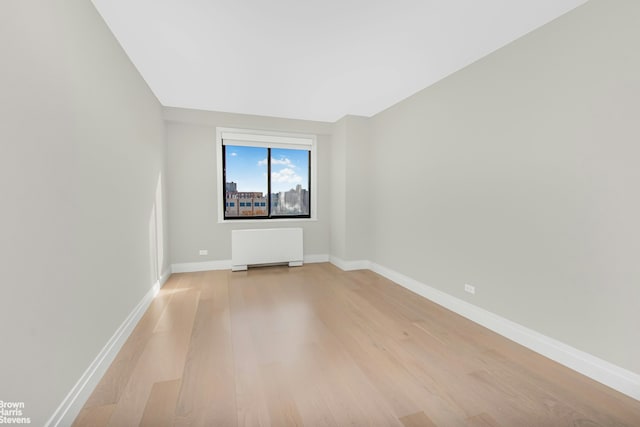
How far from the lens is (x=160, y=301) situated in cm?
310

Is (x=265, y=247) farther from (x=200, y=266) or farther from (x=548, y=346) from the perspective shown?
(x=548, y=346)

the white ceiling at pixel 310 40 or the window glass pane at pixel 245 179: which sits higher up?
the white ceiling at pixel 310 40

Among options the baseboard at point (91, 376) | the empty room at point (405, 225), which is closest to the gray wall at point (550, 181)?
the empty room at point (405, 225)

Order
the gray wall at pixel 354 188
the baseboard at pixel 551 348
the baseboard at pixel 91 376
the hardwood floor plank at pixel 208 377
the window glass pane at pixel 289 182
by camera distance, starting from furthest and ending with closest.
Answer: the window glass pane at pixel 289 182 → the gray wall at pixel 354 188 → the baseboard at pixel 551 348 → the hardwood floor plank at pixel 208 377 → the baseboard at pixel 91 376

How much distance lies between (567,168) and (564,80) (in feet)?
2.15

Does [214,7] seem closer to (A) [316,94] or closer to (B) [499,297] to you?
(A) [316,94]

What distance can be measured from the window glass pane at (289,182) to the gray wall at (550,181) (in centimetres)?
250

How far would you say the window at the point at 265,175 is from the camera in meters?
4.57

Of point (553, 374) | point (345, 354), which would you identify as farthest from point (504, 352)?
point (345, 354)

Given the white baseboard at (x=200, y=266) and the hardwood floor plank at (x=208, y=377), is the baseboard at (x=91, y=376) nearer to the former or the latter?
the hardwood floor plank at (x=208, y=377)

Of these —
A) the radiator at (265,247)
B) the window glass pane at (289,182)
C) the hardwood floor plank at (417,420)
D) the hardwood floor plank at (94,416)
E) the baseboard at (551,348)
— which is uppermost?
the window glass pane at (289,182)

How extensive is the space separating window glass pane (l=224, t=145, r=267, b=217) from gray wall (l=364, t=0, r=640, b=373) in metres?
2.92

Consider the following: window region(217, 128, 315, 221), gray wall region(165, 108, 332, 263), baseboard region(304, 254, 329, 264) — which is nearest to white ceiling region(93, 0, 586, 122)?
gray wall region(165, 108, 332, 263)

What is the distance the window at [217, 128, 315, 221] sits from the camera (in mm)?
4574
